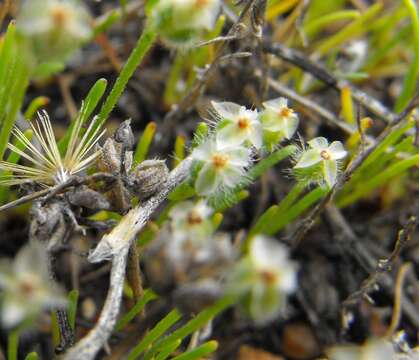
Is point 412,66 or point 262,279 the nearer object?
point 262,279

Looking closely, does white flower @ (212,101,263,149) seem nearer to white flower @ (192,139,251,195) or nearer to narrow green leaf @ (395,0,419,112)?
white flower @ (192,139,251,195)

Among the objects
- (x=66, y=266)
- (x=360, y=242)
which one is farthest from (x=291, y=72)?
(x=66, y=266)

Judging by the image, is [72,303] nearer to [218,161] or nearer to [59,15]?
[218,161]

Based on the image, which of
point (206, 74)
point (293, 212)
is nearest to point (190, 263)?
point (293, 212)

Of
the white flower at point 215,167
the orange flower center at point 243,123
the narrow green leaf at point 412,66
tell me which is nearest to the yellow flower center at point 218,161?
the white flower at point 215,167

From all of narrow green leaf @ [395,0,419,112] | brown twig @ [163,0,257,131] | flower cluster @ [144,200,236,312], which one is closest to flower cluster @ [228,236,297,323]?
flower cluster @ [144,200,236,312]

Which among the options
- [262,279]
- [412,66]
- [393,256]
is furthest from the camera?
[412,66]
